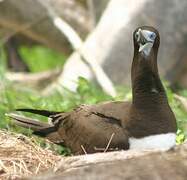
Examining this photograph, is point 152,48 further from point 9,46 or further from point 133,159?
point 9,46

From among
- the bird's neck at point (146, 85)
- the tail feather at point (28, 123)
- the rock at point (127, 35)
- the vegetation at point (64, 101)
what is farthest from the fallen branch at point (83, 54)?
the bird's neck at point (146, 85)

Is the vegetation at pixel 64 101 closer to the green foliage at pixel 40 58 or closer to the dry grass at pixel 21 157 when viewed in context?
the dry grass at pixel 21 157

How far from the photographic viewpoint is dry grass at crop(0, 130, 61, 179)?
4.96 meters

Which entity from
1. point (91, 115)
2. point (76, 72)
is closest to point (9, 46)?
point (76, 72)

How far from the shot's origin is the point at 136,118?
565 cm

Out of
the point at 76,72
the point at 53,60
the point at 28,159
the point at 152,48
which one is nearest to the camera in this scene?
the point at 28,159

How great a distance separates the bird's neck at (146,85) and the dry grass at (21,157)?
0.80 meters

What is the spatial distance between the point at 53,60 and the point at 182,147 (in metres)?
11.9

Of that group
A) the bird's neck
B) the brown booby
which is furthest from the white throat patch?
the bird's neck

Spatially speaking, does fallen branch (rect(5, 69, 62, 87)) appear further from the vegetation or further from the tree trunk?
the vegetation

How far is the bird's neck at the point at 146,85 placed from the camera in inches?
225

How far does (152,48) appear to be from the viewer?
5594 millimetres

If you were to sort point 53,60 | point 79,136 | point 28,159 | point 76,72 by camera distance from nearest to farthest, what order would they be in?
point 28,159 < point 79,136 < point 76,72 < point 53,60

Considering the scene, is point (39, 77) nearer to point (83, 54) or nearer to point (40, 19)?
point (40, 19)
